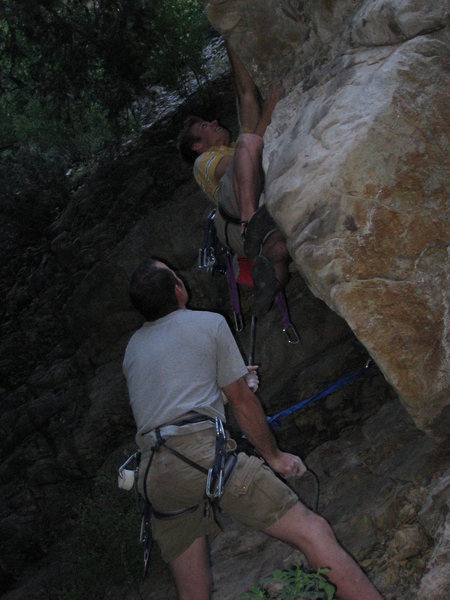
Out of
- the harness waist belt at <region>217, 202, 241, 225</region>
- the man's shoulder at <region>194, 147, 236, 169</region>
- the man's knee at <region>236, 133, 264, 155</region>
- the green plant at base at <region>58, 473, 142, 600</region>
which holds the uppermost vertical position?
the man's knee at <region>236, 133, 264, 155</region>

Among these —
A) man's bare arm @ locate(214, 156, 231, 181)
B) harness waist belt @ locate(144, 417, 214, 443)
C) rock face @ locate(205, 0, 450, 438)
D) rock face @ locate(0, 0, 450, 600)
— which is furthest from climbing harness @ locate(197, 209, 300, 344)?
harness waist belt @ locate(144, 417, 214, 443)

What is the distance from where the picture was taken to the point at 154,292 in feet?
11.3

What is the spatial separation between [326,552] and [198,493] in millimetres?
645

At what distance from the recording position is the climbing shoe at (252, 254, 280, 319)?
4203 mm

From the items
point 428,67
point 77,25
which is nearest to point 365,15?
point 428,67

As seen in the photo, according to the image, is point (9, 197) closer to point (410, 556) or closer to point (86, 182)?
point (86, 182)

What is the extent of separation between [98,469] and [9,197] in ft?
14.9

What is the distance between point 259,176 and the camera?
4.41 m

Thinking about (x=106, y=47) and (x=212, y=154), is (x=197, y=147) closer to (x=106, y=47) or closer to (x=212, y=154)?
(x=212, y=154)

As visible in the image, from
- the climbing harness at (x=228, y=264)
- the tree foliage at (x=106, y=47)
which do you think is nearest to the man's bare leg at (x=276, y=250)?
the climbing harness at (x=228, y=264)

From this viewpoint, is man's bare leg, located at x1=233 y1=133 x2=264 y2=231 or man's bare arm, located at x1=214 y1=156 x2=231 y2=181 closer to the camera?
man's bare leg, located at x1=233 y1=133 x2=264 y2=231

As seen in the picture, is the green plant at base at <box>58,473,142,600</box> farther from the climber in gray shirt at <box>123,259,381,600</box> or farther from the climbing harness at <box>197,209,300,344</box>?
the climber in gray shirt at <box>123,259,381,600</box>

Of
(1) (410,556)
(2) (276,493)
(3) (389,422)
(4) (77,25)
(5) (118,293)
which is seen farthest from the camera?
(4) (77,25)

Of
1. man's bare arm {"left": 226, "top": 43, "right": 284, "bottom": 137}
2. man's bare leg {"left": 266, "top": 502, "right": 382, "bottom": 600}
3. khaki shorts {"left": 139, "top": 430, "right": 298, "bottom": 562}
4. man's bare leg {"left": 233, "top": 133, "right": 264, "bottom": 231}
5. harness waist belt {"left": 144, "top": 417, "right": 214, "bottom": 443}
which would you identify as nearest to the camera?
man's bare leg {"left": 266, "top": 502, "right": 382, "bottom": 600}
